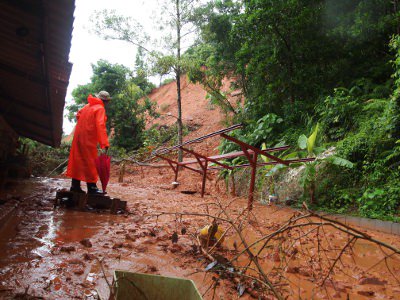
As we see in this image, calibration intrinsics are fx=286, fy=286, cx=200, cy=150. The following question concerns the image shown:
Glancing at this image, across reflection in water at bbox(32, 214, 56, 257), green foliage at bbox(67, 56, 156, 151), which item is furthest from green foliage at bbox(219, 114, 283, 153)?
green foliage at bbox(67, 56, 156, 151)

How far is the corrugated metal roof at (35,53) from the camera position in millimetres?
2559

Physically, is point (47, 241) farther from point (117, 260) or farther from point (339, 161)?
point (339, 161)

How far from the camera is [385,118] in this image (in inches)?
216

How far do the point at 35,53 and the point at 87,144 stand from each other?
169 cm

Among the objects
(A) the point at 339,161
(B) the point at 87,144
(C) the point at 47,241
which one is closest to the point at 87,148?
(B) the point at 87,144

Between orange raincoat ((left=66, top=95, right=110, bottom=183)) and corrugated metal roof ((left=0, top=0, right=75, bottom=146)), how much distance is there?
1.74ft

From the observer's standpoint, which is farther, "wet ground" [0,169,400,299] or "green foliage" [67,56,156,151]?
"green foliage" [67,56,156,151]

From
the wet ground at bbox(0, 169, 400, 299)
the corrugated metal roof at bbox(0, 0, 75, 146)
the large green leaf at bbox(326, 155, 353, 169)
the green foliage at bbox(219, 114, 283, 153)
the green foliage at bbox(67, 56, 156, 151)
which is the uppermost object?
the green foliage at bbox(67, 56, 156, 151)

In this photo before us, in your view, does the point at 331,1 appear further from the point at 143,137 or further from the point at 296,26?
the point at 143,137

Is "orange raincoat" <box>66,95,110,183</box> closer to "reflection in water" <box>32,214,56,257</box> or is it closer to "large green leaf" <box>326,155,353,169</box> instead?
"reflection in water" <box>32,214,56,257</box>

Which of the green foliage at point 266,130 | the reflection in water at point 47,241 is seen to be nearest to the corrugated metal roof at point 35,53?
the reflection in water at point 47,241

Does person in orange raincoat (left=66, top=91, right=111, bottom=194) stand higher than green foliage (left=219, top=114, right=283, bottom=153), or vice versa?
green foliage (left=219, top=114, right=283, bottom=153)

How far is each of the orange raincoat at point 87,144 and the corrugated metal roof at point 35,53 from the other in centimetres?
53

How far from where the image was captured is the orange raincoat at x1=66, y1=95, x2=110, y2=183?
15.7ft
